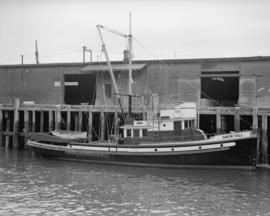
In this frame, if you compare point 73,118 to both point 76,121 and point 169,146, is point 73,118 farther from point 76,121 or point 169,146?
point 169,146

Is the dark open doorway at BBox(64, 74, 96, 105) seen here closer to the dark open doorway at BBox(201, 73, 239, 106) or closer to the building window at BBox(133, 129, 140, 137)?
the dark open doorway at BBox(201, 73, 239, 106)

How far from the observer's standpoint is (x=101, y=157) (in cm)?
2814

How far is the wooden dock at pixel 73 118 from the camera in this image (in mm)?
27078

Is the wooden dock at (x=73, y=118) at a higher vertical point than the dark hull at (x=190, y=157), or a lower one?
higher

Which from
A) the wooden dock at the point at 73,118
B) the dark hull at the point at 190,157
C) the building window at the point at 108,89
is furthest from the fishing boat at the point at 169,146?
the building window at the point at 108,89

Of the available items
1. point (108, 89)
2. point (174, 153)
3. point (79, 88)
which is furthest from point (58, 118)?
point (174, 153)

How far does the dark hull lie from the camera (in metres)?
24.9

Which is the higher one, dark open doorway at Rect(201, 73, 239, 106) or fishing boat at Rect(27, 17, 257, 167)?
dark open doorway at Rect(201, 73, 239, 106)

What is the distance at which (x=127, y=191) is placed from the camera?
19891 mm

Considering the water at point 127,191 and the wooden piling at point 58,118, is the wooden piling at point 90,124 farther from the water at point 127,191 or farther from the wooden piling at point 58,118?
the water at point 127,191

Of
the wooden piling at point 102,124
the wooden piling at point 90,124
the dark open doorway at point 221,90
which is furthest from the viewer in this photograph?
the dark open doorway at point 221,90

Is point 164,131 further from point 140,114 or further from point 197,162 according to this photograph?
point 140,114

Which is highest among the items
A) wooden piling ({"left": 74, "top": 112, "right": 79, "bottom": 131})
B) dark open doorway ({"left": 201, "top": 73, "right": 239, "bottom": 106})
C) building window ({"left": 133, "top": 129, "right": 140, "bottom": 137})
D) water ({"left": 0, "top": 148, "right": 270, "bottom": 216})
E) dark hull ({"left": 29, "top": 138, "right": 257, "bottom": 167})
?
dark open doorway ({"left": 201, "top": 73, "right": 239, "bottom": 106})

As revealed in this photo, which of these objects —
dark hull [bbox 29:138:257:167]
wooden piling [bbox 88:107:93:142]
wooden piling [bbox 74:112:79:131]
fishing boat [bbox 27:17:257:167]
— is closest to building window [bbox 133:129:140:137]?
fishing boat [bbox 27:17:257:167]
